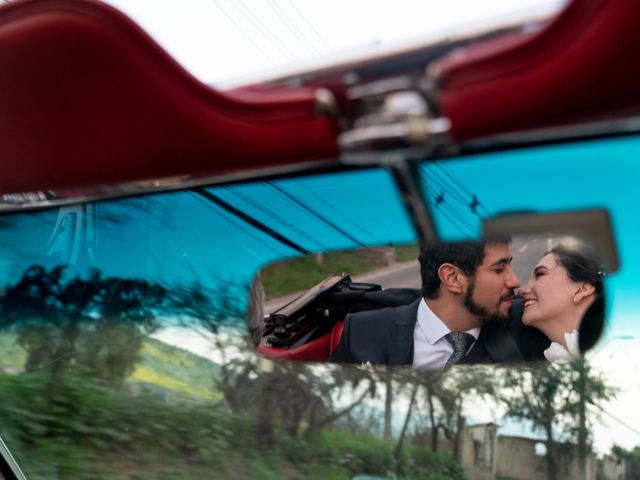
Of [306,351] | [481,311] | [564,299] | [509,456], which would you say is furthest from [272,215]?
[509,456]

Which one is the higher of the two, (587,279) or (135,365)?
(587,279)

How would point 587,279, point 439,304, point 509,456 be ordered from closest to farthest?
point 587,279 → point 439,304 → point 509,456

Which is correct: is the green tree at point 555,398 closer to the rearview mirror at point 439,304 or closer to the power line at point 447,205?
the rearview mirror at point 439,304

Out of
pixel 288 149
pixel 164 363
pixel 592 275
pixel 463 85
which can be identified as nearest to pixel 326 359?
pixel 164 363

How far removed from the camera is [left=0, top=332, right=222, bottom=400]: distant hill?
1.91m

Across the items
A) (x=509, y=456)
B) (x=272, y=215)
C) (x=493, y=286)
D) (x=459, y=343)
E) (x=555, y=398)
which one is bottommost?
(x=509, y=456)

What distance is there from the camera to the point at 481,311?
4.88 feet

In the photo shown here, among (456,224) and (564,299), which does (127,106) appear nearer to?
(456,224)

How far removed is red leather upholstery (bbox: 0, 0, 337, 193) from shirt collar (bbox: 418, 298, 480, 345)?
868 mm

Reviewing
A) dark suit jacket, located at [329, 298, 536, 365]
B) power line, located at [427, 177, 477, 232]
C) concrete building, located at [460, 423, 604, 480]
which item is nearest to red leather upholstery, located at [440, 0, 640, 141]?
power line, located at [427, 177, 477, 232]

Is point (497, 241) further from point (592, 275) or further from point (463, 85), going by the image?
point (463, 85)

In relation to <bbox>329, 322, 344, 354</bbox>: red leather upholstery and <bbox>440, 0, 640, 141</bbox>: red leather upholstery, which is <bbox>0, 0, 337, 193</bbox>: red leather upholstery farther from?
<bbox>329, 322, 344, 354</bbox>: red leather upholstery

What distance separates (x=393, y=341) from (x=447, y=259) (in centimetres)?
27

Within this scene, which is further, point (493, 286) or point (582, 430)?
point (582, 430)
